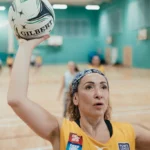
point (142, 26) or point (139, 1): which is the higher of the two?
point (139, 1)

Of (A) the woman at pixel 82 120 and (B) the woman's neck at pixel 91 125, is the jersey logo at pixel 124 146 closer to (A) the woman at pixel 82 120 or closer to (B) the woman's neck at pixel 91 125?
(A) the woman at pixel 82 120

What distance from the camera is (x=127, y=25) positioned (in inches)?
806

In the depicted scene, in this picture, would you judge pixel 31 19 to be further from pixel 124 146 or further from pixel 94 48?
pixel 94 48

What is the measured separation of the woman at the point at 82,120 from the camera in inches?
56.1

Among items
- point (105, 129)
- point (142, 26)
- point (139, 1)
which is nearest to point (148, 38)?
point (142, 26)

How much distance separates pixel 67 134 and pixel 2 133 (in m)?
3.60

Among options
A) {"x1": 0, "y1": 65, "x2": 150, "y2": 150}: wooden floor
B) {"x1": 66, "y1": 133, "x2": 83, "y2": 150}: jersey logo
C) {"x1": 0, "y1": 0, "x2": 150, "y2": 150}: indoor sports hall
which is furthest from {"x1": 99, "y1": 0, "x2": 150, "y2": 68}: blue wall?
{"x1": 66, "y1": 133, "x2": 83, "y2": 150}: jersey logo

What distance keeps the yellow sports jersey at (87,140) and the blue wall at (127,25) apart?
16447 mm

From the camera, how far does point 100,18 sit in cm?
2580

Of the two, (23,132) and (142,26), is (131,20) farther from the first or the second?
(23,132)

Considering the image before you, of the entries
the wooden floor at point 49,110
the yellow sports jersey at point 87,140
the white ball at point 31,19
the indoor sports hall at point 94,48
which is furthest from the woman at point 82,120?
the indoor sports hall at point 94,48

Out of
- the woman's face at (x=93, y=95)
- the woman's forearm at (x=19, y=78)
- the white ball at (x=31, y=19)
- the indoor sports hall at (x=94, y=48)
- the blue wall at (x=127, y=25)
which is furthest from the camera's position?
the blue wall at (x=127, y=25)

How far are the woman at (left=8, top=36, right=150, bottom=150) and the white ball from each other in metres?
0.17

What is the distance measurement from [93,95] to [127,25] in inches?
779
